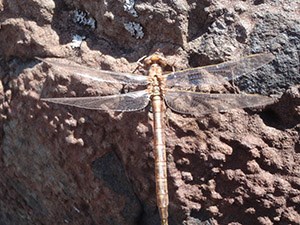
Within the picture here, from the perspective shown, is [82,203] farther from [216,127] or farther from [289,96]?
[289,96]

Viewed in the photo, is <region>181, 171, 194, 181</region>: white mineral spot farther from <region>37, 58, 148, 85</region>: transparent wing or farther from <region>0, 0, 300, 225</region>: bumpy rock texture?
<region>37, 58, 148, 85</region>: transparent wing

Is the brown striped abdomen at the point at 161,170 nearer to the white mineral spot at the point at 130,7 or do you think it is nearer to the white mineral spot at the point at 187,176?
the white mineral spot at the point at 187,176

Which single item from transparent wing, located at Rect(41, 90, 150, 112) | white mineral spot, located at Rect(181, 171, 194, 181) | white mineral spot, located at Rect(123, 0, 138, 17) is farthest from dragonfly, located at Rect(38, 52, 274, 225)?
white mineral spot, located at Rect(123, 0, 138, 17)

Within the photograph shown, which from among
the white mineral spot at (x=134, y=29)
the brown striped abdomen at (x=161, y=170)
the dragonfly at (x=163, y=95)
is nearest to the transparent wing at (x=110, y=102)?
the dragonfly at (x=163, y=95)

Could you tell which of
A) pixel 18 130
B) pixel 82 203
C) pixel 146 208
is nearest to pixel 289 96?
pixel 146 208

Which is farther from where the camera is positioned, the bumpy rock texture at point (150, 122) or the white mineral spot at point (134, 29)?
Answer: the white mineral spot at point (134, 29)

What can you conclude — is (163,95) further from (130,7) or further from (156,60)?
(130,7)
